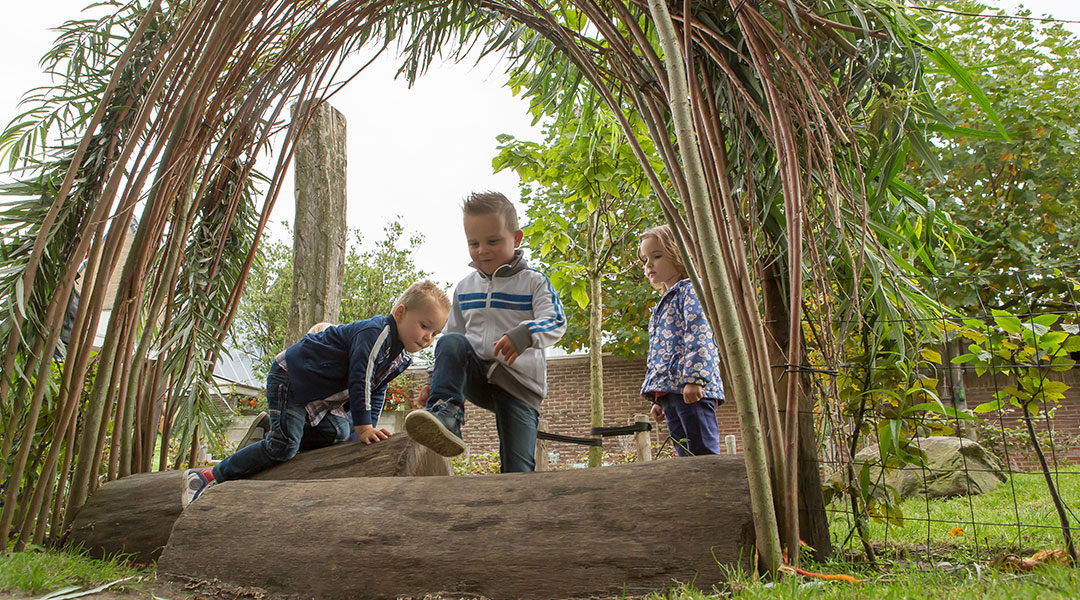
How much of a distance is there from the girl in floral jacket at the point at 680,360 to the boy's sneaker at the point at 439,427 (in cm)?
90

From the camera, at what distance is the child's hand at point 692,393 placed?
8.70 ft

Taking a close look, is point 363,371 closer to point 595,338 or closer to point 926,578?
point 926,578

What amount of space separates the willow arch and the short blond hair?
1.00 meters

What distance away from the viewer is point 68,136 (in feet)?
9.34

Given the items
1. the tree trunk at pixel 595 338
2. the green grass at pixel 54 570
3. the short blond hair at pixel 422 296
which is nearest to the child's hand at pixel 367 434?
the short blond hair at pixel 422 296

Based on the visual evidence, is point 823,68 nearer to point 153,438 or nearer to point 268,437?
point 268,437

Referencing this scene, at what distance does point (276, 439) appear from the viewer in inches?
104

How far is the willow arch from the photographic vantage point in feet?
5.84

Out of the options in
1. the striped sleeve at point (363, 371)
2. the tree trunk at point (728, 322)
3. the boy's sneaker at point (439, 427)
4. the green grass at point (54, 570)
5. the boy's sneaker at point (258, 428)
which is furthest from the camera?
the boy's sneaker at point (258, 428)

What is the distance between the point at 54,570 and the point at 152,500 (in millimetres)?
504

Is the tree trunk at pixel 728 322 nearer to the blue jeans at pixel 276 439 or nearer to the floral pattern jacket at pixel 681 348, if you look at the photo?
the floral pattern jacket at pixel 681 348

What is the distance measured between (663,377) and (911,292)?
1.11m

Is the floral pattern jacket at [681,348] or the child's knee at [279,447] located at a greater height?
the floral pattern jacket at [681,348]

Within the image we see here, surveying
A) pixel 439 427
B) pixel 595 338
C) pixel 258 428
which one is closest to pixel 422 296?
pixel 439 427
